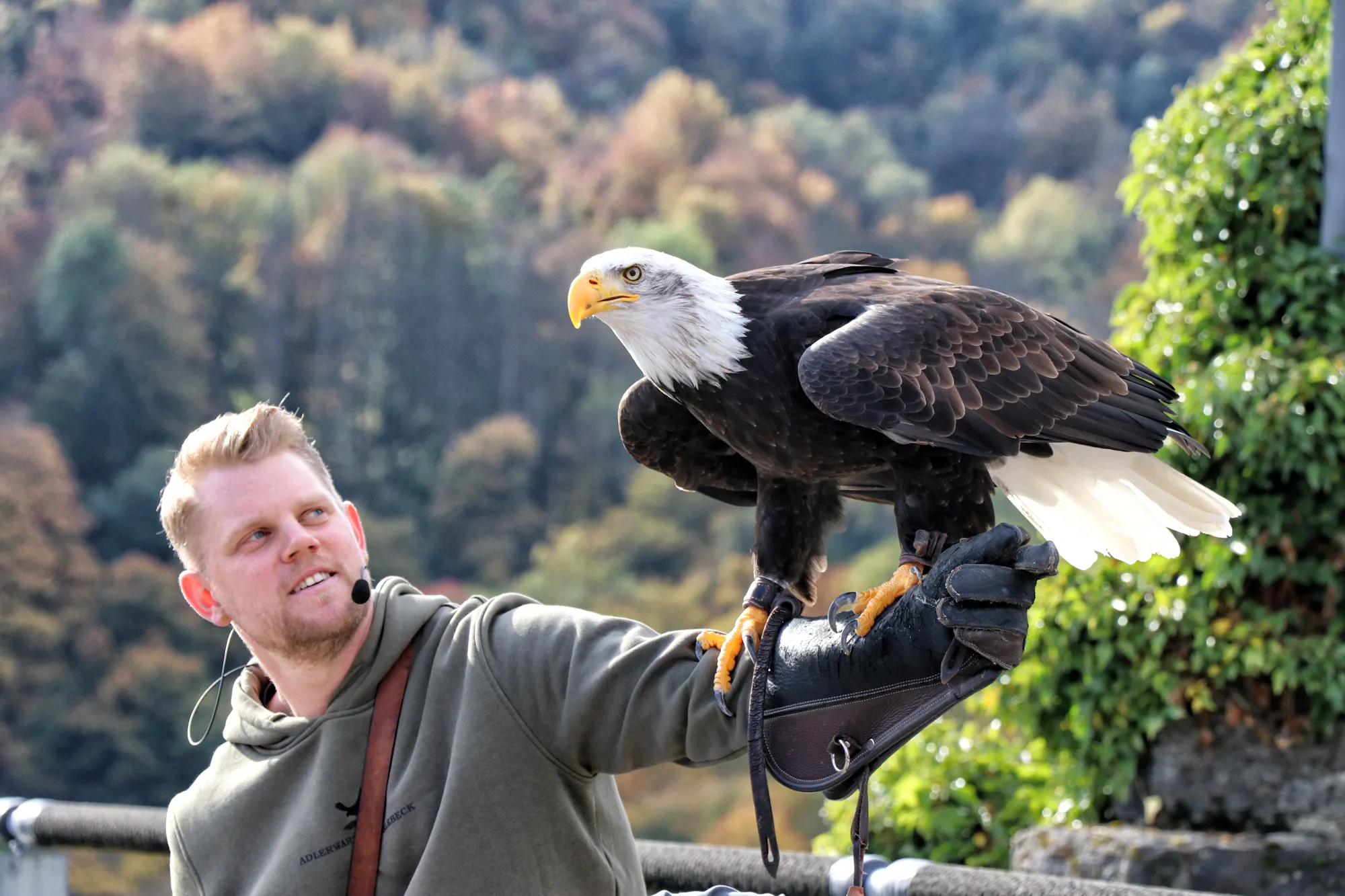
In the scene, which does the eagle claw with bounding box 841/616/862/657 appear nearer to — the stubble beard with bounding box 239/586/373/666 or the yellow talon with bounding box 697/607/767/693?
the yellow talon with bounding box 697/607/767/693

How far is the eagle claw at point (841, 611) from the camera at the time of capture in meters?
1.76

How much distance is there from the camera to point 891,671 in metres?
1.66

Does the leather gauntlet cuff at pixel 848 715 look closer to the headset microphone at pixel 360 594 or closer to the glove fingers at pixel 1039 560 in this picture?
the glove fingers at pixel 1039 560

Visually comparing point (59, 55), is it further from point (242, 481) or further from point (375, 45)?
point (242, 481)

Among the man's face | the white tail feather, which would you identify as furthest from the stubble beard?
the white tail feather

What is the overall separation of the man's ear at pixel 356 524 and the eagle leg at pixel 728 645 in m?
0.58

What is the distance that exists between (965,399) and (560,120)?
25923 mm

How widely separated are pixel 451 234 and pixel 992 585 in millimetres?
23418

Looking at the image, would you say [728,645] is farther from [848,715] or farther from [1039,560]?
[1039,560]

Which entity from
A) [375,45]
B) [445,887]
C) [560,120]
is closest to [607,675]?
[445,887]

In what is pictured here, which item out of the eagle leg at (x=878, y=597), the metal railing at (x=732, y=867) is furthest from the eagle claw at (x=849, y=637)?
the metal railing at (x=732, y=867)

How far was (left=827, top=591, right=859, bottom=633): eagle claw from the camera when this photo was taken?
1760mm

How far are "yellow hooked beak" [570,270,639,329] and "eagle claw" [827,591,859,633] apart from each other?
2.47ft

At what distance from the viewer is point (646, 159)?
26.6 metres
